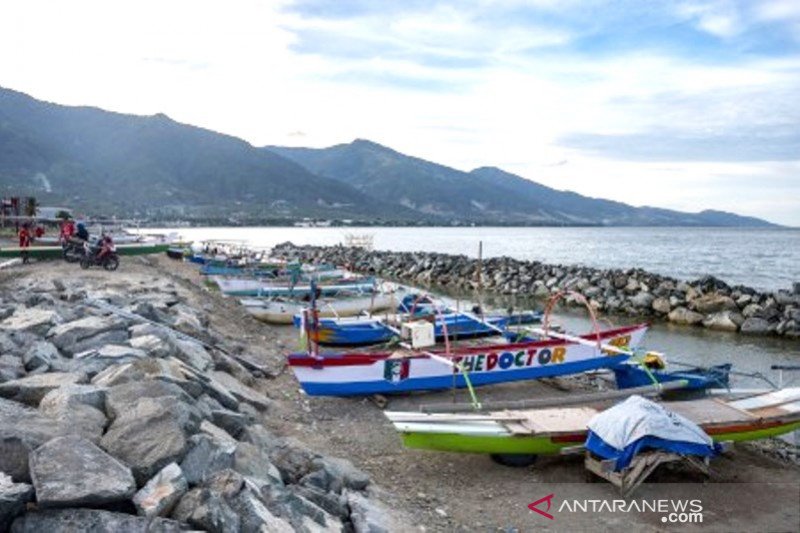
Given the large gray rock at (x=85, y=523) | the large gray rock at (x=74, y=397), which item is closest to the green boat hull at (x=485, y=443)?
the large gray rock at (x=74, y=397)

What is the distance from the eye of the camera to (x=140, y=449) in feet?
19.9

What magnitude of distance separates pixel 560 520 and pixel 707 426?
3.40 meters

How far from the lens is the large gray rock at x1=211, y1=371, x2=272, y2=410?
11.4 meters

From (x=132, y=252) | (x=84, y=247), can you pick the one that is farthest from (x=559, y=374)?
(x=132, y=252)

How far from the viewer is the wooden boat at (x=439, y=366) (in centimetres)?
1344

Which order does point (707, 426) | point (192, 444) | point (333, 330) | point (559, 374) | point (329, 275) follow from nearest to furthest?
point (192, 444)
point (707, 426)
point (559, 374)
point (333, 330)
point (329, 275)

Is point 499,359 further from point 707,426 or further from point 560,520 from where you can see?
point 560,520

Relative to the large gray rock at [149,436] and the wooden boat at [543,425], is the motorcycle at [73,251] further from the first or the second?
Answer: the large gray rock at [149,436]

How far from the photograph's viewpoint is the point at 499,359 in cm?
1465

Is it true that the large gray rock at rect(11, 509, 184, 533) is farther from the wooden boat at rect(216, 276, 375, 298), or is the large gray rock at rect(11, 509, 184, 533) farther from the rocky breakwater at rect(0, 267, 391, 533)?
the wooden boat at rect(216, 276, 375, 298)

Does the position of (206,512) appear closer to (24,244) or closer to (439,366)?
(439,366)

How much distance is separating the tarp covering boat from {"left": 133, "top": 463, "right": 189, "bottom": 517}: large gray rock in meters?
6.07

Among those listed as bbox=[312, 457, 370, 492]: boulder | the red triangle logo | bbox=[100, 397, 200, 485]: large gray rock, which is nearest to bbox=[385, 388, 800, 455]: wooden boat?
the red triangle logo

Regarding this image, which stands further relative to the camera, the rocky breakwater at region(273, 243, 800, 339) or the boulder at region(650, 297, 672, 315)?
the boulder at region(650, 297, 672, 315)
